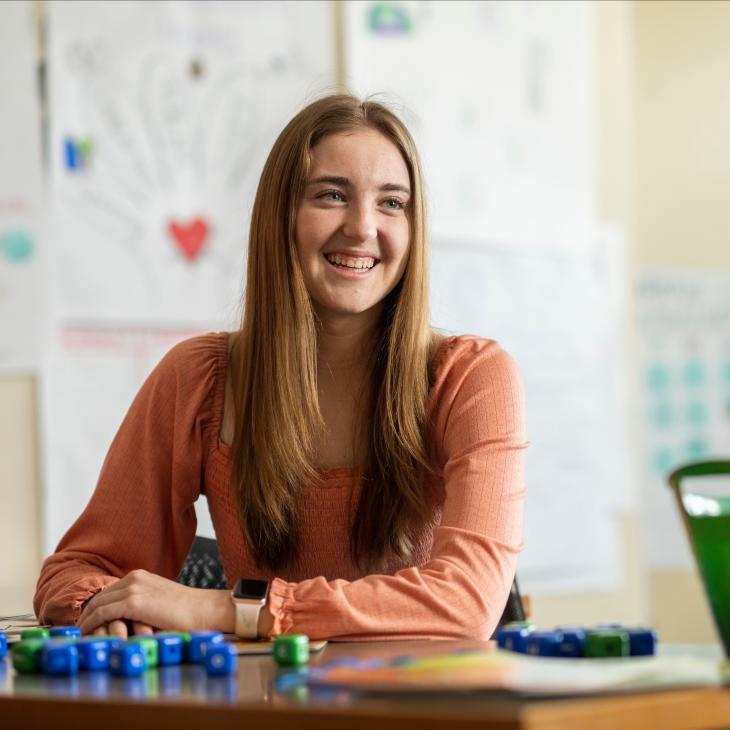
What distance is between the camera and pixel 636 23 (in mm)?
4637

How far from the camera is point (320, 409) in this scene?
1.77 metres

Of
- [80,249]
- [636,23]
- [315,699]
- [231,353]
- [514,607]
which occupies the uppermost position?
[636,23]

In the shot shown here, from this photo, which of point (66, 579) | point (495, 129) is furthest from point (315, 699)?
point (495, 129)

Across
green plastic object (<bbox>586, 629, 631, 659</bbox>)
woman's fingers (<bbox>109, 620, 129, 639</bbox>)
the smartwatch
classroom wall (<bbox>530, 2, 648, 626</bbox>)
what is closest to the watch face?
the smartwatch

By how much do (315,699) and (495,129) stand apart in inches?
123

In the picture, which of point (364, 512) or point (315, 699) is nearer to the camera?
point (315, 699)

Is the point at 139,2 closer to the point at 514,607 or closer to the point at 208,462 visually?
the point at 208,462

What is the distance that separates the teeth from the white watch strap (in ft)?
1.97

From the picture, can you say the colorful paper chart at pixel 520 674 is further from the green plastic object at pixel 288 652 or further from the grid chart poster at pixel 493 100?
the grid chart poster at pixel 493 100

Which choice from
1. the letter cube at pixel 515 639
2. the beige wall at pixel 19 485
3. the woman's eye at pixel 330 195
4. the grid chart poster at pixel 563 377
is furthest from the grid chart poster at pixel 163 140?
the letter cube at pixel 515 639

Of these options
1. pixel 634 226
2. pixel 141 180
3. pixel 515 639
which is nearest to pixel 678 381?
pixel 634 226

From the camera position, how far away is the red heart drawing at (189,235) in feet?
9.74

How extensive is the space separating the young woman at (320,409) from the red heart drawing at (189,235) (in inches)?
46.3

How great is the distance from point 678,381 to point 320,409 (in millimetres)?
3203
